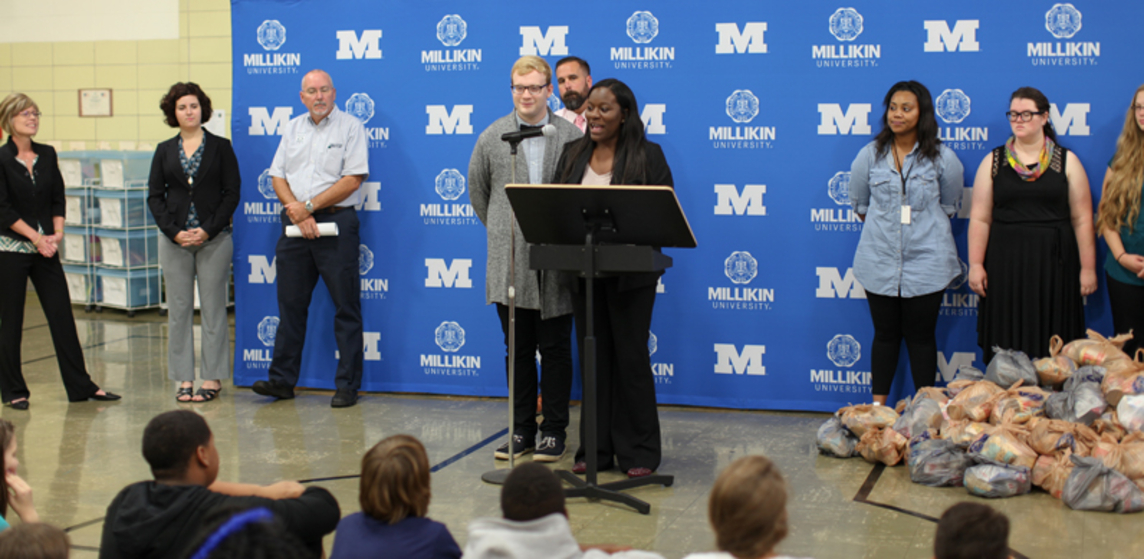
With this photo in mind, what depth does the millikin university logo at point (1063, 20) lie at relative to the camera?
15.3ft

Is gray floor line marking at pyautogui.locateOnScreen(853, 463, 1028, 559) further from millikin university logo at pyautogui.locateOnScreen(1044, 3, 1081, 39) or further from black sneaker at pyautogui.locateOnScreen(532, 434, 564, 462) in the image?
millikin university logo at pyautogui.locateOnScreen(1044, 3, 1081, 39)

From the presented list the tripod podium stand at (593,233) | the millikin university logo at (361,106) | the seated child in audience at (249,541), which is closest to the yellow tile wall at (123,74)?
the millikin university logo at (361,106)

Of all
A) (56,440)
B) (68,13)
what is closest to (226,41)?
(68,13)

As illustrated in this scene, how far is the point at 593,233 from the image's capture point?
3.47 metres

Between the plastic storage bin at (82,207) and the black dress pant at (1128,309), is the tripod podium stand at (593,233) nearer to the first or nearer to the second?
the black dress pant at (1128,309)

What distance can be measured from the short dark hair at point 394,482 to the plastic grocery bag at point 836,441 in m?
2.67

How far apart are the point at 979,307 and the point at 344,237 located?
10.8 feet

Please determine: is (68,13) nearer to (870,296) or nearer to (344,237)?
(344,237)

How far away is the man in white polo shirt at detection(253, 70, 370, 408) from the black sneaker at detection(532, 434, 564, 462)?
1.54m

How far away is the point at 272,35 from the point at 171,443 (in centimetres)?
408

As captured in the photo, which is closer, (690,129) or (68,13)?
(690,129)

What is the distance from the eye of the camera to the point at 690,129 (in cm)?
514

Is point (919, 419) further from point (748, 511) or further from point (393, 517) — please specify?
point (393, 517)

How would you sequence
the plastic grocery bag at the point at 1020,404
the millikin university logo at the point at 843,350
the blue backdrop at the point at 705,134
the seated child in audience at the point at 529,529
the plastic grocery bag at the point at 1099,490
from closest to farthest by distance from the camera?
the seated child in audience at the point at 529,529
the plastic grocery bag at the point at 1099,490
the plastic grocery bag at the point at 1020,404
the blue backdrop at the point at 705,134
the millikin university logo at the point at 843,350
